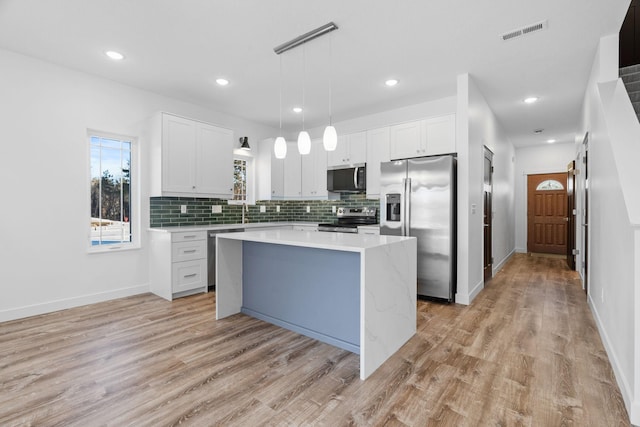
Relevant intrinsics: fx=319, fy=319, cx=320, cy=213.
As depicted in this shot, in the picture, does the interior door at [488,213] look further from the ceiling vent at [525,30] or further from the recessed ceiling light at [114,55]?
the recessed ceiling light at [114,55]

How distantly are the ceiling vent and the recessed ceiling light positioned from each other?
3.69 metres

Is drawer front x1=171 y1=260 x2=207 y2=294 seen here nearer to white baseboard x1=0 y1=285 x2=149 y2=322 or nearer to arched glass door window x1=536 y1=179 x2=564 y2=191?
white baseboard x1=0 y1=285 x2=149 y2=322

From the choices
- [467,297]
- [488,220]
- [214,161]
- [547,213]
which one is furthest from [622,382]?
[547,213]

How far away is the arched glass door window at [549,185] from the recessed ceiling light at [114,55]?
28.6 feet

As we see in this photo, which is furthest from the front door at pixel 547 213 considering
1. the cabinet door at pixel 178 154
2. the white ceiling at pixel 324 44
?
the cabinet door at pixel 178 154

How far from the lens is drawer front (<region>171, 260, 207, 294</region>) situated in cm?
399

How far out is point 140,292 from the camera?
4199 millimetres

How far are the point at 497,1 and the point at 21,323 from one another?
5.08 meters

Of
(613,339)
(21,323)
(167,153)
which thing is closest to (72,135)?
(167,153)

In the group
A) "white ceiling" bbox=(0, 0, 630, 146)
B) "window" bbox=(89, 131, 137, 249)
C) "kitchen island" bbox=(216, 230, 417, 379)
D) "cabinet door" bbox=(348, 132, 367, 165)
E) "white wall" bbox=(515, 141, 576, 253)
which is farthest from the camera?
"white wall" bbox=(515, 141, 576, 253)

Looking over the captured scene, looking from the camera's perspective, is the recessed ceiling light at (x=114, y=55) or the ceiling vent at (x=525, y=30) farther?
the recessed ceiling light at (x=114, y=55)

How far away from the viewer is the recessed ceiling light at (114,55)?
3178 millimetres

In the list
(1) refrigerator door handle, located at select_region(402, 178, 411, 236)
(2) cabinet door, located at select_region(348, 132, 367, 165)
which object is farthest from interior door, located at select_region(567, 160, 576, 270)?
(2) cabinet door, located at select_region(348, 132, 367, 165)

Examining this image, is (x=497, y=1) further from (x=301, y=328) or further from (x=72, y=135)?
(x=72, y=135)
